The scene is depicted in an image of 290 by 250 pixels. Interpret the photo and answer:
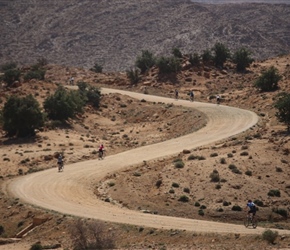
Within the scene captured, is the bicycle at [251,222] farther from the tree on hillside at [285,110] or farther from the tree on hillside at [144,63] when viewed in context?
the tree on hillside at [144,63]

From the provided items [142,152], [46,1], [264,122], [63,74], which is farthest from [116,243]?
[46,1]

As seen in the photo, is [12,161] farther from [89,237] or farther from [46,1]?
[46,1]

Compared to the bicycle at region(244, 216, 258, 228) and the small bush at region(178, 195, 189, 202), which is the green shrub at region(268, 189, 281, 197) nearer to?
the bicycle at region(244, 216, 258, 228)

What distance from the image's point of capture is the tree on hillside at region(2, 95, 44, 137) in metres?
55.3

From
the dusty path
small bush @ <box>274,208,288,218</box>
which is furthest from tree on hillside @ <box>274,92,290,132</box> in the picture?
small bush @ <box>274,208,288,218</box>

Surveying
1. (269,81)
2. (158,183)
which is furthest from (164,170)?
(269,81)

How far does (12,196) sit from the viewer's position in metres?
38.4

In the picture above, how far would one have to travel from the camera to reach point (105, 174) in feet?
140

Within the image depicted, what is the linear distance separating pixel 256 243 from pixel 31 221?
567 inches

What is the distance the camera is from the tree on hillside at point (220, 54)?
298 ft

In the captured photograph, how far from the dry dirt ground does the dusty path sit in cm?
100

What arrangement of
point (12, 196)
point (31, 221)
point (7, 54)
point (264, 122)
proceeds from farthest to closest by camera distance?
point (7, 54) < point (264, 122) < point (12, 196) < point (31, 221)

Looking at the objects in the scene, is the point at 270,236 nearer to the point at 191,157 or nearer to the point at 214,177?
the point at 214,177

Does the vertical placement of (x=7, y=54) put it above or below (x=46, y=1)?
below
